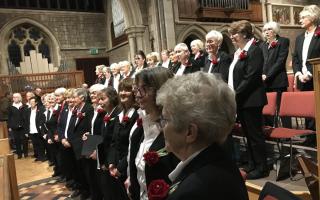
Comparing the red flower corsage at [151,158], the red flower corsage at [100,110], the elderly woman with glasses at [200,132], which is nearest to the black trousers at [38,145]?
the red flower corsage at [100,110]

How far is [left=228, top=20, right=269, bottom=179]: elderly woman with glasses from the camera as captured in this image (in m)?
3.26

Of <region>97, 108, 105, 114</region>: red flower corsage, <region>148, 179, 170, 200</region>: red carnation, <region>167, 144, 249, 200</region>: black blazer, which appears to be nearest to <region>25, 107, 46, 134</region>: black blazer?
<region>97, 108, 105, 114</region>: red flower corsage

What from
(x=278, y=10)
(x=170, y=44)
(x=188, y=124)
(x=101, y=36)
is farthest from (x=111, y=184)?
(x=278, y=10)

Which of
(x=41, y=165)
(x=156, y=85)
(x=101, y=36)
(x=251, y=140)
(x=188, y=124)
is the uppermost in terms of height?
(x=101, y=36)

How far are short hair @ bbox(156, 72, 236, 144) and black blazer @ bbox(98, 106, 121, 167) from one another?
169 cm

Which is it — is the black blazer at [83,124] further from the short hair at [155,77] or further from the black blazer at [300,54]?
the black blazer at [300,54]

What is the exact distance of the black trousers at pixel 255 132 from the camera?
10.9 ft

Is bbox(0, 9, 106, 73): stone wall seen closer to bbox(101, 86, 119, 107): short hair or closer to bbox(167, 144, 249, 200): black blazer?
bbox(101, 86, 119, 107): short hair

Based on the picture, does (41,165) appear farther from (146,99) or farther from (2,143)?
(146,99)

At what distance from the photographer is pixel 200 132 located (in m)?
1.19

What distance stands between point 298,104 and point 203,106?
2892 mm

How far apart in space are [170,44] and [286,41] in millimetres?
6793

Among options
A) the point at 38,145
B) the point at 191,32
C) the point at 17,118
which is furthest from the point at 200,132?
the point at 191,32

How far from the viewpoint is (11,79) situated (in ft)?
33.7
